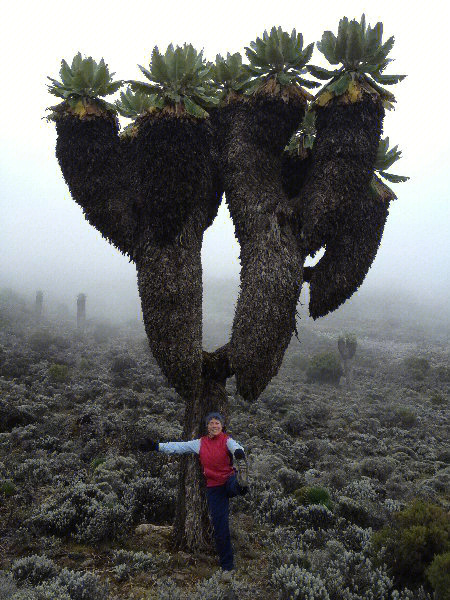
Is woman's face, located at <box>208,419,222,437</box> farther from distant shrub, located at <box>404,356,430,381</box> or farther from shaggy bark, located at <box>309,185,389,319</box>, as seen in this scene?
distant shrub, located at <box>404,356,430,381</box>

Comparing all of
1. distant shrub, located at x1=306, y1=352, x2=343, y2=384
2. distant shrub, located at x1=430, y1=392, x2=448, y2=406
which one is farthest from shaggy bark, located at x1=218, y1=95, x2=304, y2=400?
distant shrub, located at x1=306, y1=352, x2=343, y2=384

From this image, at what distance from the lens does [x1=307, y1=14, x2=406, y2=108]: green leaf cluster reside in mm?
5309

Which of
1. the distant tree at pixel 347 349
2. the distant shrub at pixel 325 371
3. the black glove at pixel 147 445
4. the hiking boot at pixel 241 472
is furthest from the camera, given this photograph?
the distant tree at pixel 347 349

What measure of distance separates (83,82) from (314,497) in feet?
28.6

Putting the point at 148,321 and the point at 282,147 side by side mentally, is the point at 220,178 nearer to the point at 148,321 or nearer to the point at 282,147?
the point at 282,147

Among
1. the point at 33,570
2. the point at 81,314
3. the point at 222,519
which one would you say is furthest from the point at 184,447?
the point at 81,314

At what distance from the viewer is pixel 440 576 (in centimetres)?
446

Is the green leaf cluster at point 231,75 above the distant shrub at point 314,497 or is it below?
above

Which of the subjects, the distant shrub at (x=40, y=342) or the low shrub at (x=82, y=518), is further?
the distant shrub at (x=40, y=342)

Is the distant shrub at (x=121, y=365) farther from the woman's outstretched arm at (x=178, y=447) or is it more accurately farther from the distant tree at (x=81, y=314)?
the distant tree at (x=81, y=314)

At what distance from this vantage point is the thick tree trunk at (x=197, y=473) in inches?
236

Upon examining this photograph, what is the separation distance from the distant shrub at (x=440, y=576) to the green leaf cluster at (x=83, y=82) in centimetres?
744

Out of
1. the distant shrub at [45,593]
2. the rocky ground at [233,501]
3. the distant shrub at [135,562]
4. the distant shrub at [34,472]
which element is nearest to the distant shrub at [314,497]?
the rocky ground at [233,501]

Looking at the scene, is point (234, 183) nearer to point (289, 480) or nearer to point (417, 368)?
point (289, 480)
